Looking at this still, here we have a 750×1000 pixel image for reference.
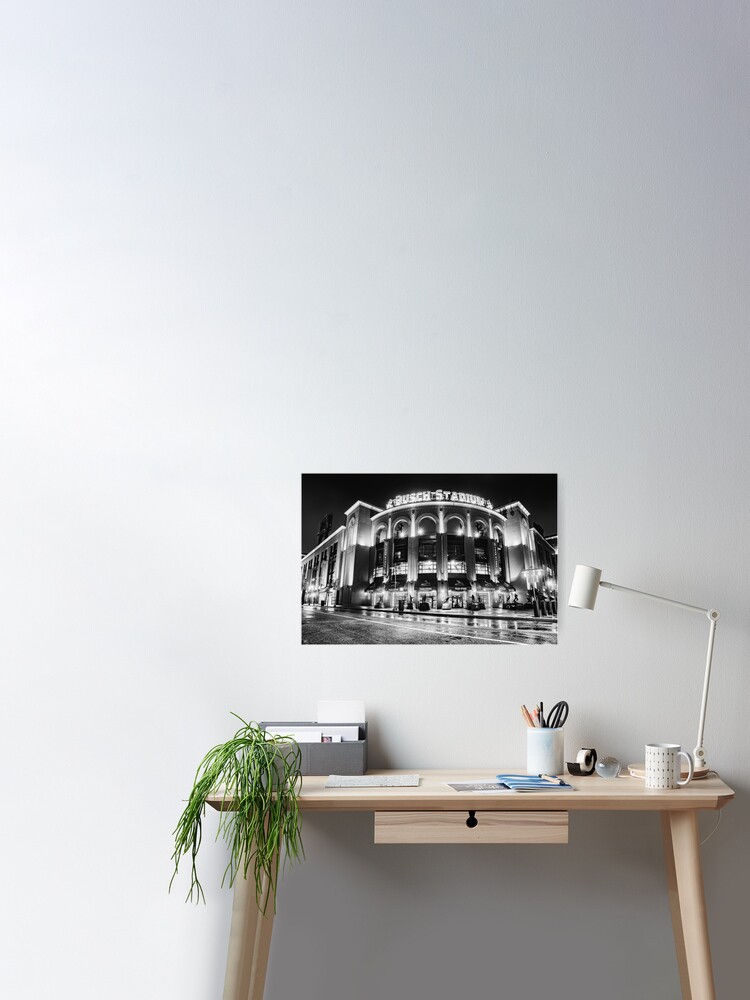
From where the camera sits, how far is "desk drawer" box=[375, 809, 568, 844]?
6.46ft

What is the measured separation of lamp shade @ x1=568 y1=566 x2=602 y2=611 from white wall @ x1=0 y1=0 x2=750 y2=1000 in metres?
0.13

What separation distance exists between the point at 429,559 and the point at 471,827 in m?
0.67

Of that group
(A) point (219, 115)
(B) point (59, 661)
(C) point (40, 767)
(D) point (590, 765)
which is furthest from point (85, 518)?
(D) point (590, 765)

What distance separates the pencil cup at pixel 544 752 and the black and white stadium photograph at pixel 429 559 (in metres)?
0.24

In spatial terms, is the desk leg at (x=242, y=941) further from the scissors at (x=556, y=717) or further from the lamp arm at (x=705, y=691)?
the lamp arm at (x=705, y=691)

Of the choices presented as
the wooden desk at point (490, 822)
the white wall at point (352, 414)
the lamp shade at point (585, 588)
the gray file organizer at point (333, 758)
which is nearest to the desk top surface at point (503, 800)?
the wooden desk at point (490, 822)

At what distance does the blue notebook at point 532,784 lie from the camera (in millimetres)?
2023

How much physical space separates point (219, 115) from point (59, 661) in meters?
1.46

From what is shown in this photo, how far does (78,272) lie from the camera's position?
240 cm

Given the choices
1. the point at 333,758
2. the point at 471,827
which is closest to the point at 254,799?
the point at 333,758

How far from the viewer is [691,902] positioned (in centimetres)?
199

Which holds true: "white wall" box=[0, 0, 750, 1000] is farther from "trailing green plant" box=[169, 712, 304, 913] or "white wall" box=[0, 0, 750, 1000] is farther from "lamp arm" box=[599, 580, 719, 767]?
"trailing green plant" box=[169, 712, 304, 913]

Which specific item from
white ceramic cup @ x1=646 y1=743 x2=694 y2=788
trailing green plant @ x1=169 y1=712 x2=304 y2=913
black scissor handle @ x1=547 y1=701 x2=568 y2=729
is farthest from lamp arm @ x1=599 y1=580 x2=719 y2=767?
trailing green plant @ x1=169 y1=712 x2=304 y2=913

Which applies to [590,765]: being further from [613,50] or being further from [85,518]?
[613,50]
